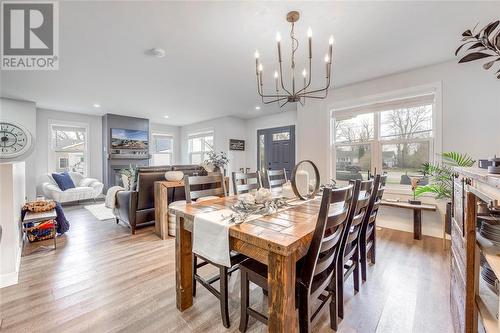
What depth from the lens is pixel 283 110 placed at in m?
6.05

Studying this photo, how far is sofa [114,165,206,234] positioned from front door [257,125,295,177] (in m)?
3.39

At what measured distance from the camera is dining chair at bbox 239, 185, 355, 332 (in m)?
1.14

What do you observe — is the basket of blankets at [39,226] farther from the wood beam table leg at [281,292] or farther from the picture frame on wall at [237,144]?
the picture frame on wall at [237,144]

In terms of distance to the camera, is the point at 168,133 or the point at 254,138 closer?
the point at 254,138

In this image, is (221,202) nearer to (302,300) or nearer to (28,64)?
(302,300)

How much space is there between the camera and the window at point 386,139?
3.38 metres

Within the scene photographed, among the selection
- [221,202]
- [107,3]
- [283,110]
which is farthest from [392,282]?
[283,110]

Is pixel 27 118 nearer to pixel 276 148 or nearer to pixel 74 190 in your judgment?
pixel 74 190

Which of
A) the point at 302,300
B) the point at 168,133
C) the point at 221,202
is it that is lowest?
the point at 302,300

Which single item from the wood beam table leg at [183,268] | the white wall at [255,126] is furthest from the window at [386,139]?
the wood beam table leg at [183,268]

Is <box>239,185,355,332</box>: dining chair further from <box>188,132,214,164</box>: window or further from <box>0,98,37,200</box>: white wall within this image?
<box>0,98,37,200</box>: white wall

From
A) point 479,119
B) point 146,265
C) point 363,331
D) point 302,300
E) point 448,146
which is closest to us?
point 302,300

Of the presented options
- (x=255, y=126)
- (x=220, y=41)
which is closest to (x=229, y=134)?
(x=255, y=126)

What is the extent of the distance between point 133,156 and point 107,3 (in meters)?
5.41
